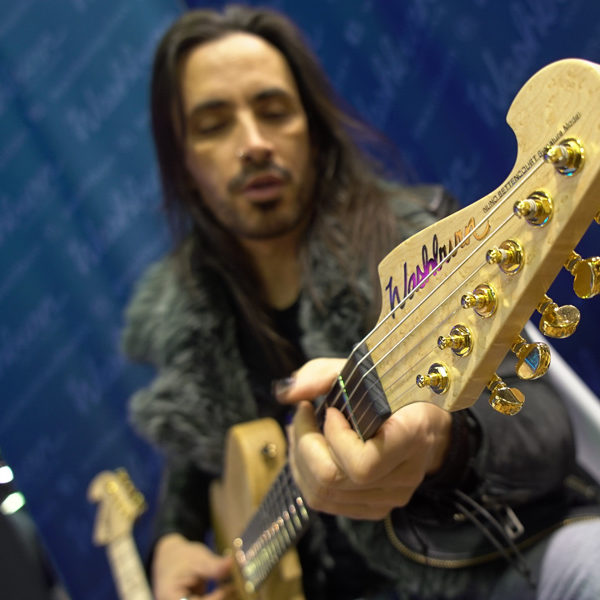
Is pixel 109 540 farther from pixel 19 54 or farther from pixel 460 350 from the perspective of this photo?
pixel 19 54

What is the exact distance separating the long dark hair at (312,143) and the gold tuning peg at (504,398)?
45cm

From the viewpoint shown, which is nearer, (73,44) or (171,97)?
(171,97)

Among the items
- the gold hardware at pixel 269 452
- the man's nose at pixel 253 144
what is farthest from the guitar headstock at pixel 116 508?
the man's nose at pixel 253 144

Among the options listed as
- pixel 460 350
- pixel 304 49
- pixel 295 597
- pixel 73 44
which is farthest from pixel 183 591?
pixel 73 44

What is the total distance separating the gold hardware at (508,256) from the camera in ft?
0.96

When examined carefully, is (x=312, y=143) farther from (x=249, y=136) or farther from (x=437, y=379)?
(x=437, y=379)

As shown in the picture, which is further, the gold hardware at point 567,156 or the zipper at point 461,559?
the zipper at point 461,559

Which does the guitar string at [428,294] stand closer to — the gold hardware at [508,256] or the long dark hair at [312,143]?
the gold hardware at [508,256]

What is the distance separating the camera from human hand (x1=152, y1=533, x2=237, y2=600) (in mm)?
838

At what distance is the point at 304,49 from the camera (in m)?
0.96

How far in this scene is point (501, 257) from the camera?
296 mm

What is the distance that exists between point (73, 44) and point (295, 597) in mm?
1229

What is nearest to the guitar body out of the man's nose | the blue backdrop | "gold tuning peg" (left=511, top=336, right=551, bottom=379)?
the man's nose

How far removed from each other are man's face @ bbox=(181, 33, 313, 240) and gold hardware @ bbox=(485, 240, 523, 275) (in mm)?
547
